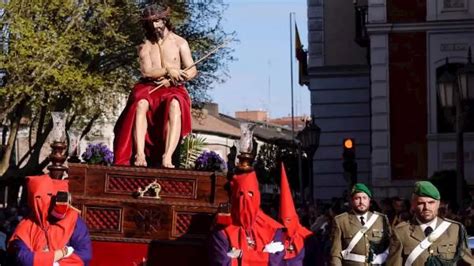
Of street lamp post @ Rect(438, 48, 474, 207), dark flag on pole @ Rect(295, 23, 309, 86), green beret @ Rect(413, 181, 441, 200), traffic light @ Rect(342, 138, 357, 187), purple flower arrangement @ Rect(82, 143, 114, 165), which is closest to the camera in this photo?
green beret @ Rect(413, 181, 441, 200)

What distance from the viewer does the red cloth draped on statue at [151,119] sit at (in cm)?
1539

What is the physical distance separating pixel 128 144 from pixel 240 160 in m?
1.97

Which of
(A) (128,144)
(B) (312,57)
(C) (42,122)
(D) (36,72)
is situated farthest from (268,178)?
(A) (128,144)

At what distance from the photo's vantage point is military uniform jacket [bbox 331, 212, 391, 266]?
A: 41.3ft

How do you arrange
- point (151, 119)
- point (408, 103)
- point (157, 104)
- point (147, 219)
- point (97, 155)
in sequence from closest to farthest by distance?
point (147, 219) < point (157, 104) < point (151, 119) < point (97, 155) < point (408, 103)

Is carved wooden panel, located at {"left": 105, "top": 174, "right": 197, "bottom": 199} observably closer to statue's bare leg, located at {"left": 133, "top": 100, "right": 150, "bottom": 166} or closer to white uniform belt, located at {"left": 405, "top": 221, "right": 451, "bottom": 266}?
statue's bare leg, located at {"left": 133, "top": 100, "right": 150, "bottom": 166}

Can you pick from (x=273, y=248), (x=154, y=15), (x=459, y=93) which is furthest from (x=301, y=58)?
(x=273, y=248)

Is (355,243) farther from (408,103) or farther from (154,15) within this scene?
(408,103)

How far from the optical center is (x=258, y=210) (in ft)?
44.5

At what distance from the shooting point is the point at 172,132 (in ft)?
50.0

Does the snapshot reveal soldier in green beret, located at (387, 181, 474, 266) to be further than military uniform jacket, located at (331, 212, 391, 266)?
No

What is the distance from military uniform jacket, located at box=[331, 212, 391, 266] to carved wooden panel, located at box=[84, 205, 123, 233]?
8.97ft

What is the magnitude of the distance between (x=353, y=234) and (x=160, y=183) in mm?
2717

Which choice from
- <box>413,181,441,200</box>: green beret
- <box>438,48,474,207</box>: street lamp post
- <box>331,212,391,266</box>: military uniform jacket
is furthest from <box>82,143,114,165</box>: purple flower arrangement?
<box>413,181,441,200</box>: green beret
